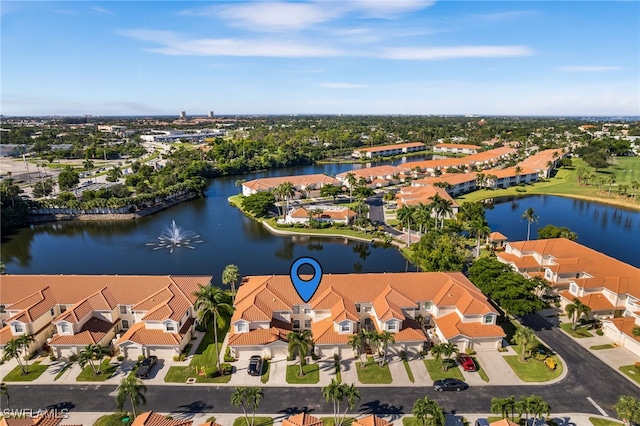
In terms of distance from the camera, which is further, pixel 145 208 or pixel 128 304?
pixel 145 208

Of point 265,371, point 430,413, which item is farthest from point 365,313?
point 430,413

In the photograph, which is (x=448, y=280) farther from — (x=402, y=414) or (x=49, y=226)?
(x=49, y=226)

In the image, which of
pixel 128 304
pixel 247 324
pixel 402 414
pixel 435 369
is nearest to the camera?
pixel 402 414

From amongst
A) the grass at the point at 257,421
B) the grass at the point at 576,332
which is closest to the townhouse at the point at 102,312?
the grass at the point at 257,421

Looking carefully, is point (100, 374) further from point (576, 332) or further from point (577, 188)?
point (577, 188)

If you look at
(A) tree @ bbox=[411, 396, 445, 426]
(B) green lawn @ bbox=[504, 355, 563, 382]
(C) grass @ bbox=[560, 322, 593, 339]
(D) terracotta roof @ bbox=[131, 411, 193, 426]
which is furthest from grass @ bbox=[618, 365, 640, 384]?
(D) terracotta roof @ bbox=[131, 411, 193, 426]

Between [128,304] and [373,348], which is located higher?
[128,304]

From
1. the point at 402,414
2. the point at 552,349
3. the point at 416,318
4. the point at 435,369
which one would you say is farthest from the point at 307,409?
the point at 552,349
